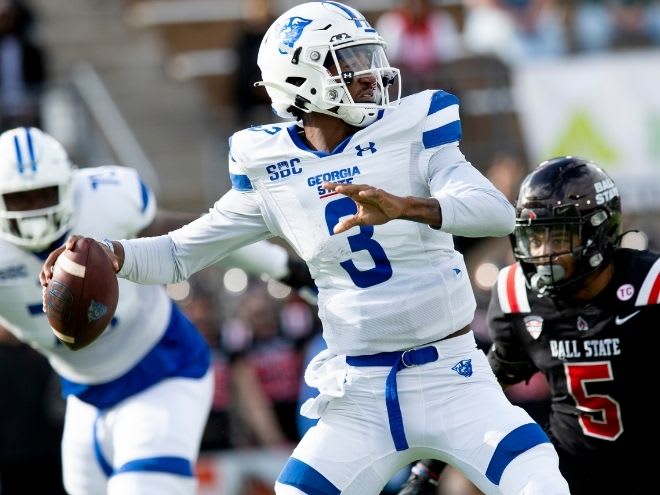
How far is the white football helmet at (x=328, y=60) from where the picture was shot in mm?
4648

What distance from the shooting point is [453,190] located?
431cm

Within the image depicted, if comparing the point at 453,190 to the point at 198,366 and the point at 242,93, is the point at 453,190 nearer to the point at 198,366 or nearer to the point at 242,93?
the point at 198,366

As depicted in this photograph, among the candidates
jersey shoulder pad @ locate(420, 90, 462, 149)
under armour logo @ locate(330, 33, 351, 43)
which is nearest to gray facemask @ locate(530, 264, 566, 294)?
jersey shoulder pad @ locate(420, 90, 462, 149)

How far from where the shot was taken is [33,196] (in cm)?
585

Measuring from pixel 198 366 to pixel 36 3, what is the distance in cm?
786

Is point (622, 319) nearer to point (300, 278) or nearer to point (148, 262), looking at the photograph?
point (300, 278)

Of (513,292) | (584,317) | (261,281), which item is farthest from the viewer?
(261,281)

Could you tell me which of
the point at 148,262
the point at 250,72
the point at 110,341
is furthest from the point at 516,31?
the point at 148,262

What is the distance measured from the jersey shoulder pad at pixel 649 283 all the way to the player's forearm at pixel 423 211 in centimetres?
126

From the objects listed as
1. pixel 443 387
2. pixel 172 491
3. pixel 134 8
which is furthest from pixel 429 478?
pixel 134 8

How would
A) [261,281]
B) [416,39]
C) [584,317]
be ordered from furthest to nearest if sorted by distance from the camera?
[416,39] → [261,281] → [584,317]

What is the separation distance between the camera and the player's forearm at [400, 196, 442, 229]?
413 cm

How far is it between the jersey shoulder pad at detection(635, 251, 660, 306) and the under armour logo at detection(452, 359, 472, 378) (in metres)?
0.87

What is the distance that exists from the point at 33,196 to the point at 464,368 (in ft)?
7.28
